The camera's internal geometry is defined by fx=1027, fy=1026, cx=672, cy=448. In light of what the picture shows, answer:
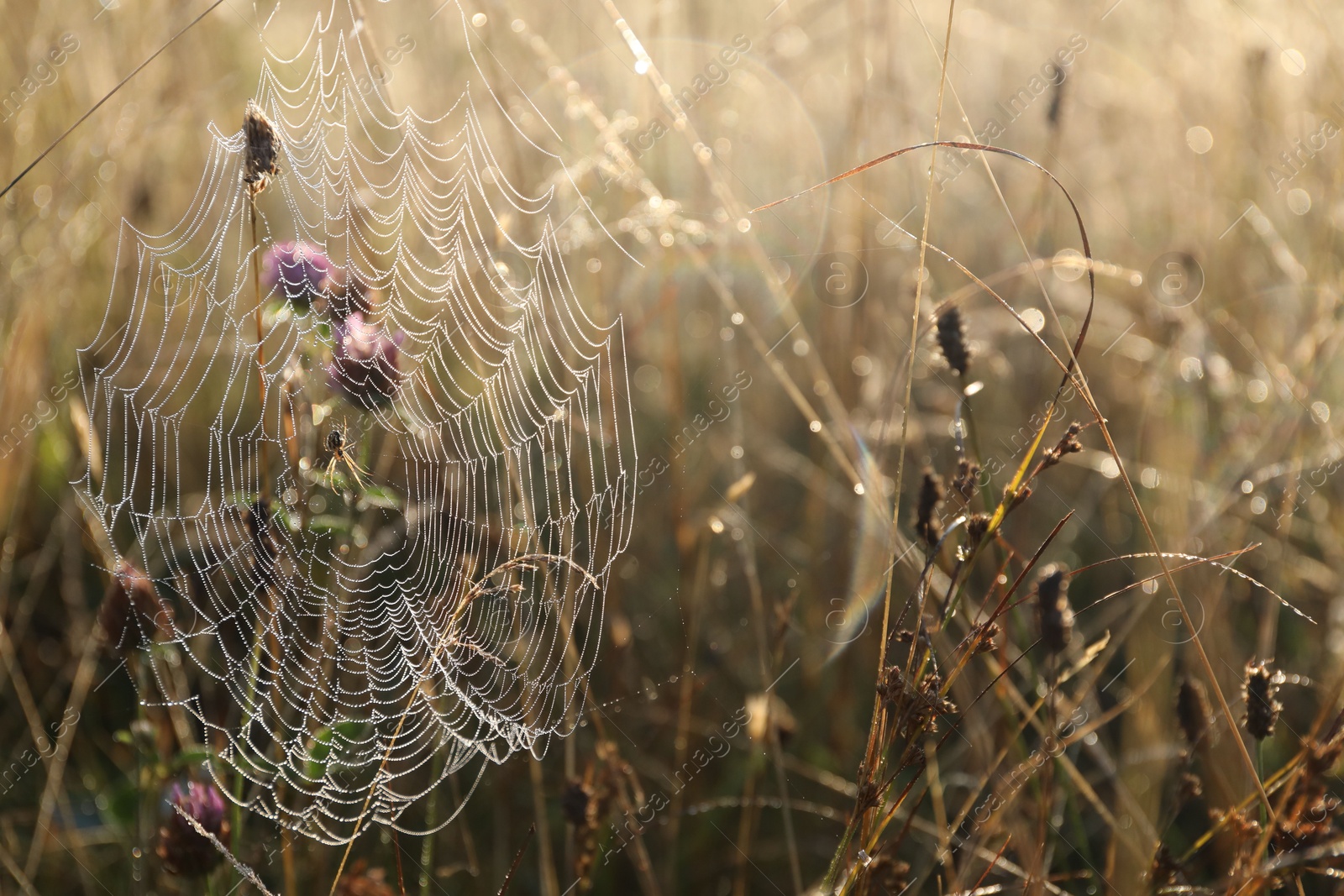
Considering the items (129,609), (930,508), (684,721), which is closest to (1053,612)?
(930,508)

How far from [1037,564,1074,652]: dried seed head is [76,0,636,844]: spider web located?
2.25 feet

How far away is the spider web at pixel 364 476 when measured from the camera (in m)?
1.91

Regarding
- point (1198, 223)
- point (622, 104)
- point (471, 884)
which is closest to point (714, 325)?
point (622, 104)

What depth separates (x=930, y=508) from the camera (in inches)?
56.8

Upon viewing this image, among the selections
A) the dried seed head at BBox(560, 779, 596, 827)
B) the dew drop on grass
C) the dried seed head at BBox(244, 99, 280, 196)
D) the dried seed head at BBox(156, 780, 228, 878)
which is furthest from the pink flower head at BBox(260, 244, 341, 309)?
the dew drop on grass

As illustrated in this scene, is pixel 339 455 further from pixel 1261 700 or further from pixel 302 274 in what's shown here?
pixel 1261 700

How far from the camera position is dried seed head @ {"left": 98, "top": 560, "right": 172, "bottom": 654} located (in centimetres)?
169

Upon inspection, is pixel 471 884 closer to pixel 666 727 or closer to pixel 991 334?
pixel 666 727

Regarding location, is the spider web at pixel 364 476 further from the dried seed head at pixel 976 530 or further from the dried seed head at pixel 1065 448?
the dried seed head at pixel 1065 448

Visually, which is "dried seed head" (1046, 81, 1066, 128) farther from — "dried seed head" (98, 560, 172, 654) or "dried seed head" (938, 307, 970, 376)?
"dried seed head" (98, 560, 172, 654)

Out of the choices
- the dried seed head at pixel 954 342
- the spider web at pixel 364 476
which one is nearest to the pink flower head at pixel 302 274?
the spider web at pixel 364 476

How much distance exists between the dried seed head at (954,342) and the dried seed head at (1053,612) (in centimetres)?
32

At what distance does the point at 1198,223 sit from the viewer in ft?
9.91

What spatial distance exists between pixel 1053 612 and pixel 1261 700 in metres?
0.27
